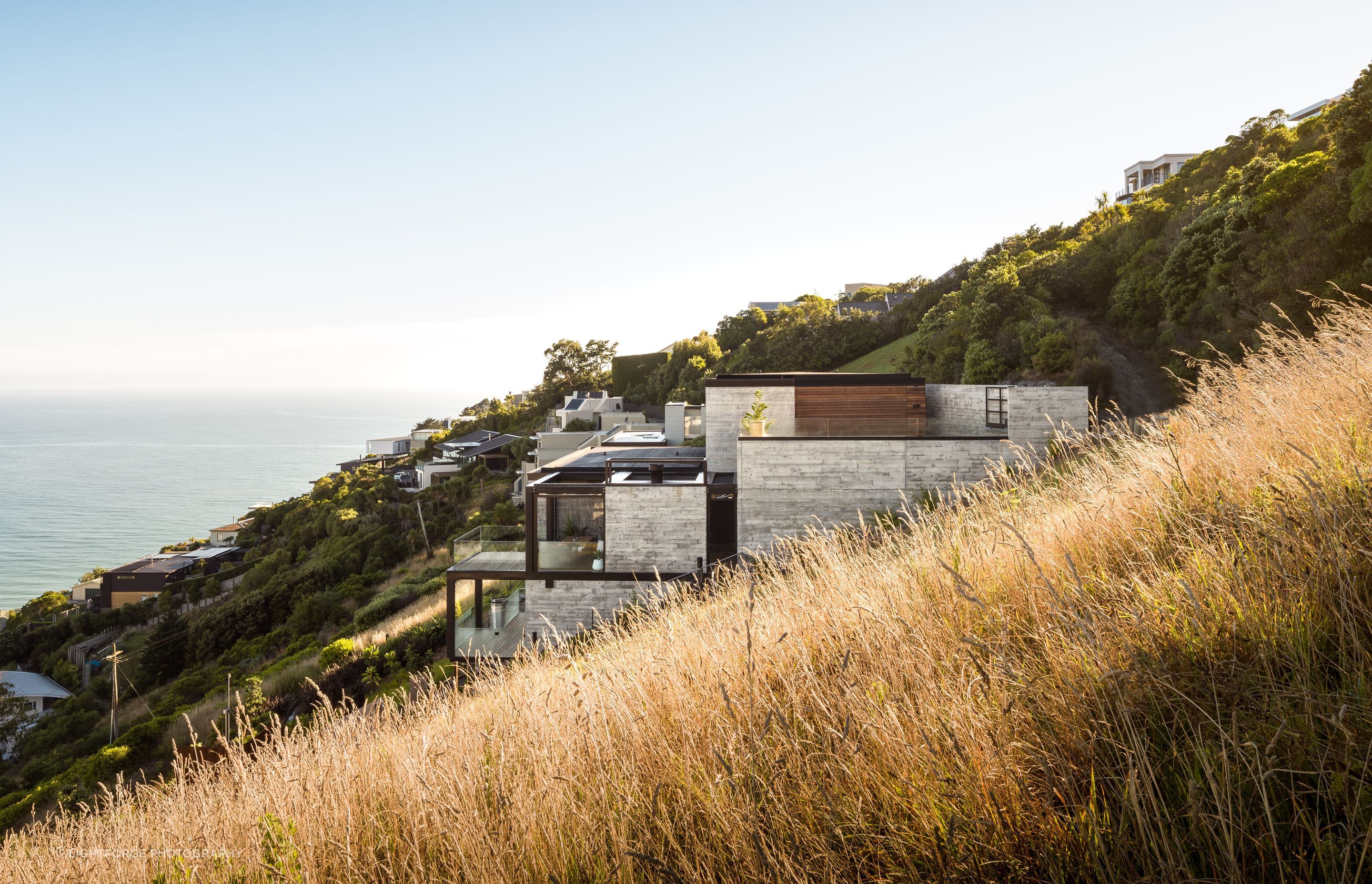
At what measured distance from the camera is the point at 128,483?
2916 inches

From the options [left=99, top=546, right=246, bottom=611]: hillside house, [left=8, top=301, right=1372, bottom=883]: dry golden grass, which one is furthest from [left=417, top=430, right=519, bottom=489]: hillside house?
[left=8, top=301, right=1372, bottom=883]: dry golden grass

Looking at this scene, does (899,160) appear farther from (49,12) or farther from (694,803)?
Result: (49,12)

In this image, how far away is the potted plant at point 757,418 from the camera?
11.9 meters

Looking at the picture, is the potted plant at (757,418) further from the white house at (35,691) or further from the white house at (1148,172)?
the white house at (1148,172)

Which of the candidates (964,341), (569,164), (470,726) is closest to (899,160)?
(964,341)

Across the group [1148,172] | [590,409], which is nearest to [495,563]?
[590,409]

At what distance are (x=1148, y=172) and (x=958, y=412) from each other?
39590mm

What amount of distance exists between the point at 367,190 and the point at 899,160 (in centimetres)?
2249

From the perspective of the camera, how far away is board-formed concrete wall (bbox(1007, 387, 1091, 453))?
38.1 feet

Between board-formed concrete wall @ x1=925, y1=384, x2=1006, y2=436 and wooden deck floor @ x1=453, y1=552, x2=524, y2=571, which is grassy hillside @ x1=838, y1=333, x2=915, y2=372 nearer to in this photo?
board-formed concrete wall @ x1=925, y1=384, x2=1006, y2=436

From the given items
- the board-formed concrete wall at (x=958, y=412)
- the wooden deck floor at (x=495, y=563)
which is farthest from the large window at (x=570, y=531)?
the board-formed concrete wall at (x=958, y=412)

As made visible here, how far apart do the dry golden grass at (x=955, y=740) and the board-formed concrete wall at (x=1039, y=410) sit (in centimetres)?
900

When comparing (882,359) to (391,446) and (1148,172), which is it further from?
(391,446)

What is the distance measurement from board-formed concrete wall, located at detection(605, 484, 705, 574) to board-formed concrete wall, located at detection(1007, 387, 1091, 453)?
6.18 m
